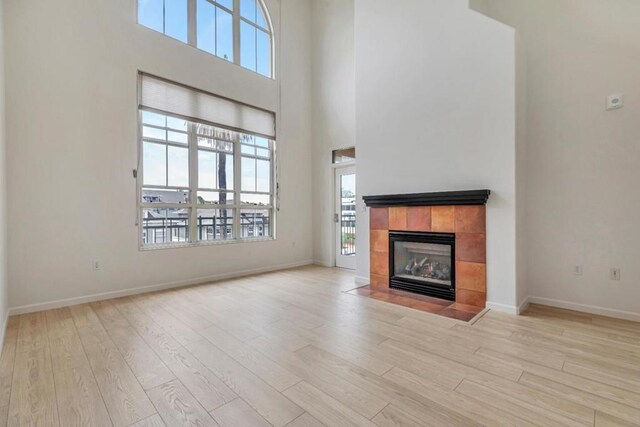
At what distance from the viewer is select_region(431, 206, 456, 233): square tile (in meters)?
3.45

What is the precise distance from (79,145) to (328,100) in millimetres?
4008

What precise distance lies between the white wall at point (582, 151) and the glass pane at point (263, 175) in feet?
13.0

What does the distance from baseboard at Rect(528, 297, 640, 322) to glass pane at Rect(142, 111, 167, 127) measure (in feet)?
17.3

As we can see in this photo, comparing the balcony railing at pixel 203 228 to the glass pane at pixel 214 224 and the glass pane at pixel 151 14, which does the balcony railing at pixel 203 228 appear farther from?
the glass pane at pixel 151 14

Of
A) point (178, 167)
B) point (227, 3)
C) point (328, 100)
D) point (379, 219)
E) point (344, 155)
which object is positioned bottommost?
point (379, 219)

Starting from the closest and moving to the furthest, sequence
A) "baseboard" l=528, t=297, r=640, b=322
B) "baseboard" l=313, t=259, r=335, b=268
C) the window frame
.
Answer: "baseboard" l=528, t=297, r=640, b=322 < the window frame < "baseboard" l=313, t=259, r=335, b=268

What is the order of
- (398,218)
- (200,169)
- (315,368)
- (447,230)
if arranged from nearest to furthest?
(315,368)
(447,230)
(398,218)
(200,169)

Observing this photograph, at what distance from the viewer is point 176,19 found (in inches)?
173

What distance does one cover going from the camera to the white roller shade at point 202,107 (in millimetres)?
4090

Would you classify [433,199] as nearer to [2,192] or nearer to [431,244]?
[431,244]

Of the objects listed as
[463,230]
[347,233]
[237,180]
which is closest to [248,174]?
[237,180]

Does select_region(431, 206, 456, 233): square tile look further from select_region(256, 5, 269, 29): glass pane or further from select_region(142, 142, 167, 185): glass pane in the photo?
select_region(256, 5, 269, 29): glass pane

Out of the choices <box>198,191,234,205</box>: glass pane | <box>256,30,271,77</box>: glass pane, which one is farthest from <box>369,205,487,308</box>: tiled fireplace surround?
<box>256,30,271,77</box>: glass pane

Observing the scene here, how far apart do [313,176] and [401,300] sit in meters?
3.29
